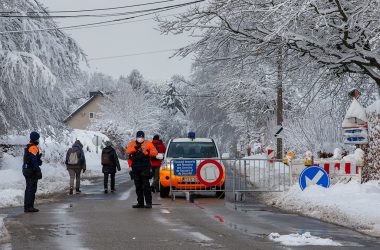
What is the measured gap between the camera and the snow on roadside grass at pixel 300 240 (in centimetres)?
975

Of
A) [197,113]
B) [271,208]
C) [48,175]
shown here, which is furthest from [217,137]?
[271,208]

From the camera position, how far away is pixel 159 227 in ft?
38.1

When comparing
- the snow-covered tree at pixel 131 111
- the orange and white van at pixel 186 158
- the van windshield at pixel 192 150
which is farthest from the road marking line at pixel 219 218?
the snow-covered tree at pixel 131 111

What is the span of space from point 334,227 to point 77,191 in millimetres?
12015

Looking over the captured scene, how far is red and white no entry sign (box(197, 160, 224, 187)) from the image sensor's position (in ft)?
63.2

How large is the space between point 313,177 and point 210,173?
10.9 feet

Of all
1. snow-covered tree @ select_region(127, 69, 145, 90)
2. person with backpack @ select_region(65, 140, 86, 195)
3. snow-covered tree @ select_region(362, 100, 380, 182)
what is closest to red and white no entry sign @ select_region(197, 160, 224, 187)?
snow-covered tree @ select_region(362, 100, 380, 182)

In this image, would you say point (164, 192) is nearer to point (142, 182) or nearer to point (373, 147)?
point (142, 182)

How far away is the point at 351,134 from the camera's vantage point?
644 inches

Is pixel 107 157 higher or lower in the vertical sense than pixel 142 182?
higher

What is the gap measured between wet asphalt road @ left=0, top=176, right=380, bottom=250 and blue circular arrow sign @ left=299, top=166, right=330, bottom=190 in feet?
4.45

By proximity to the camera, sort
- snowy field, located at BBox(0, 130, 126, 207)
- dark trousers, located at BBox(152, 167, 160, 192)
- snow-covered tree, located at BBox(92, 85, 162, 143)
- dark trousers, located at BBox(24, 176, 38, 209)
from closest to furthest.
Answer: dark trousers, located at BBox(24, 176, 38, 209), snowy field, located at BBox(0, 130, 126, 207), dark trousers, located at BBox(152, 167, 160, 192), snow-covered tree, located at BBox(92, 85, 162, 143)

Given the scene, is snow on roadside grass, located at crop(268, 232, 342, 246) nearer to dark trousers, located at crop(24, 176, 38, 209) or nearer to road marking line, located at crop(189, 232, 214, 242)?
road marking line, located at crop(189, 232, 214, 242)

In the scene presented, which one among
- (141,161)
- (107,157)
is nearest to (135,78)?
(107,157)
